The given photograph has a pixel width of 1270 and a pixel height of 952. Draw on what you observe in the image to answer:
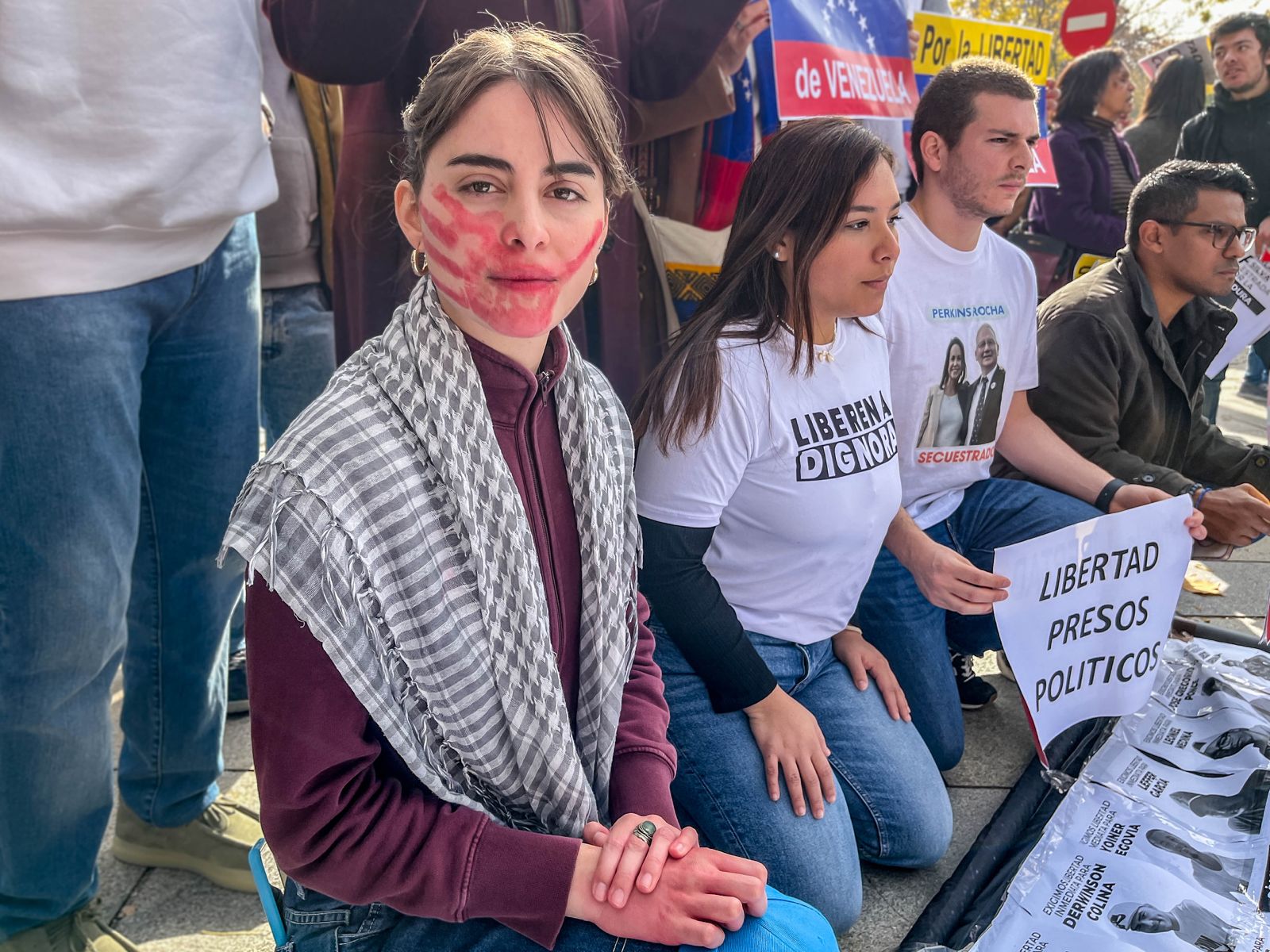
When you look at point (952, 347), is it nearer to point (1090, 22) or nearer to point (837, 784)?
point (837, 784)

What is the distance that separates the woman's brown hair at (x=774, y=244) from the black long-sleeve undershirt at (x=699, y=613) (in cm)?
24

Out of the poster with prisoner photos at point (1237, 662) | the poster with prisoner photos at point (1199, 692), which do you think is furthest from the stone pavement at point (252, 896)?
the poster with prisoner photos at point (1237, 662)

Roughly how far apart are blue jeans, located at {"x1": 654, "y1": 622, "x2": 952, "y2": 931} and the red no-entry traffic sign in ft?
Result: 17.8

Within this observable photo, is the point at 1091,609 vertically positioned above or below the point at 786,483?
below

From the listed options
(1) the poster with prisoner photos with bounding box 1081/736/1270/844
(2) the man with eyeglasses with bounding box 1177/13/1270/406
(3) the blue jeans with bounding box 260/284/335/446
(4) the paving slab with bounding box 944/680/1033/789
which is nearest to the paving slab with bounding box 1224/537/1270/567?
(2) the man with eyeglasses with bounding box 1177/13/1270/406

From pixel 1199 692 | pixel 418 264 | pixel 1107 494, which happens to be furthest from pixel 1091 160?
pixel 418 264

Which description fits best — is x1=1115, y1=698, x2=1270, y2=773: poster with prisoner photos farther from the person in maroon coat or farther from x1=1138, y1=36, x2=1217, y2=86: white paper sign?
x1=1138, y1=36, x2=1217, y2=86: white paper sign

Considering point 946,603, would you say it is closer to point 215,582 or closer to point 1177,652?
point 1177,652

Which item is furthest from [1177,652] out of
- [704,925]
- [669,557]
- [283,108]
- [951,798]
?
[283,108]

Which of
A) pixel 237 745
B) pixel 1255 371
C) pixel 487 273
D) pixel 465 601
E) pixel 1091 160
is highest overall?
pixel 487 273

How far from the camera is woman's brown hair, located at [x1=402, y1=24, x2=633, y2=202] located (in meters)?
1.38

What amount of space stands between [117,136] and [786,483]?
138 centimetres

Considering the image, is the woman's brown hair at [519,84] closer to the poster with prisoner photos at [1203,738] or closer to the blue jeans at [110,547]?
the blue jeans at [110,547]

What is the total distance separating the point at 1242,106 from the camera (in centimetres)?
504
